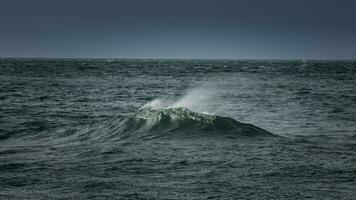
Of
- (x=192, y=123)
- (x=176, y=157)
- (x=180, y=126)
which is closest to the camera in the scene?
(x=176, y=157)

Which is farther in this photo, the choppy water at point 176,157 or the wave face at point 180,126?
the wave face at point 180,126

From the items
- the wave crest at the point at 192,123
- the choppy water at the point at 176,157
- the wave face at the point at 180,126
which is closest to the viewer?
the choppy water at the point at 176,157

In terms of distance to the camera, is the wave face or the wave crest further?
the wave crest

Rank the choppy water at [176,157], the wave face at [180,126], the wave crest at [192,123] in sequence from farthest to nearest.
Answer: the wave crest at [192,123] → the wave face at [180,126] → the choppy water at [176,157]

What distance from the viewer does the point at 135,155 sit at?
10.8 m

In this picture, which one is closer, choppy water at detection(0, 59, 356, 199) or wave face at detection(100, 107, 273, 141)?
choppy water at detection(0, 59, 356, 199)

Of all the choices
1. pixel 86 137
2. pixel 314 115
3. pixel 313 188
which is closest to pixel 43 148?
pixel 86 137

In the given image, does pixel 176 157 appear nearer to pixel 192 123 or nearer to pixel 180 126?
pixel 180 126

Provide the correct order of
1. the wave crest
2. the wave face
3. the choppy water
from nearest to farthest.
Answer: the choppy water, the wave face, the wave crest

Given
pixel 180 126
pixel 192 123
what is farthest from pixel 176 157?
pixel 192 123

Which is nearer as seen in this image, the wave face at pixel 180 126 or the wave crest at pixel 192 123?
the wave face at pixel 180 126

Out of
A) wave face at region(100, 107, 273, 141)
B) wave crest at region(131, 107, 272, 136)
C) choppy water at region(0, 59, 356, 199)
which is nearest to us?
choppy water at region(0, 59, 356, 199)

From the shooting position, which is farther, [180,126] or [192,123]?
[192,123]

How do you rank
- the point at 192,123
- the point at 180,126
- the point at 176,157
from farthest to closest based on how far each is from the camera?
the point at 192,123
the point at 180,126
the point at 176,157
